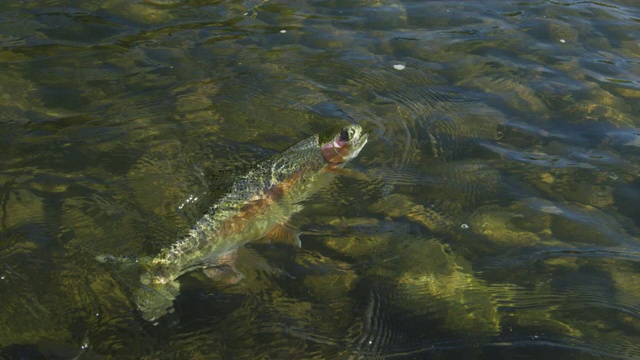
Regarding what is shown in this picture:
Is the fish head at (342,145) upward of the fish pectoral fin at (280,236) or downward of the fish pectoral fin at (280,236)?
upward

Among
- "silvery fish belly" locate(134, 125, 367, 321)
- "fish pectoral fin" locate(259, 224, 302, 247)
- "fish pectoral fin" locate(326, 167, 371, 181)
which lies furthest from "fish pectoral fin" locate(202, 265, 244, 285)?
"fish pectoral fin" locate(326, 167, 371, 181)

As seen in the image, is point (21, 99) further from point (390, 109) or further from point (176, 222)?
point (390, 109)

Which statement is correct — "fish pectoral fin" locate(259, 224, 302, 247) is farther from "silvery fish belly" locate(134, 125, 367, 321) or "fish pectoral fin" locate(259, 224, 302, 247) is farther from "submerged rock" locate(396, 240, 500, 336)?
"submerged rock" locate(396, 240, 500, 336)

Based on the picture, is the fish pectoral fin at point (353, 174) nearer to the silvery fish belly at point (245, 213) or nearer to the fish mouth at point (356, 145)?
the silvery fish belly at point (245, 213)

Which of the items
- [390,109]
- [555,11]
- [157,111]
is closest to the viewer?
[157,111]

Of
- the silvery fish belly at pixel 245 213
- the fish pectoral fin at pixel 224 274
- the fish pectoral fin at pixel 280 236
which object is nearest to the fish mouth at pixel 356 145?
the silvery fish belly at pixel 245 213

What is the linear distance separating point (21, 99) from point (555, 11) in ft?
24.8

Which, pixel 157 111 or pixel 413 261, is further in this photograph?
pixel 157 111

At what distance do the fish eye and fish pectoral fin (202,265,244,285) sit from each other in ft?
5.02

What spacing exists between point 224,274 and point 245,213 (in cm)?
55

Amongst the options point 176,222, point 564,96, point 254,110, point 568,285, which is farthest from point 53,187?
point 564,96

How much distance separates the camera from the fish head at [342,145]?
548cm

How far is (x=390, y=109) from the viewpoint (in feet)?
23.0

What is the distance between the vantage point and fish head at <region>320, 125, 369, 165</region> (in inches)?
216
